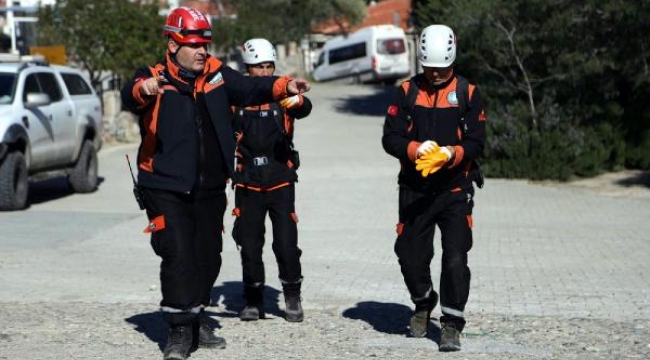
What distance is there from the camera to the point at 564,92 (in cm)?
1930

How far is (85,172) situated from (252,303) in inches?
386

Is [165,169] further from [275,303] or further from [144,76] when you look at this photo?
[275,303]

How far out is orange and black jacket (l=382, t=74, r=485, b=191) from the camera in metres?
7.13

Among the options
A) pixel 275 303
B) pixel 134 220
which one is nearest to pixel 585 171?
pixel 134 220

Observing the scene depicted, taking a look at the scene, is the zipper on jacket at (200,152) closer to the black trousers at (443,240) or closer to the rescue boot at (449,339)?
the black trousers at (443,240)

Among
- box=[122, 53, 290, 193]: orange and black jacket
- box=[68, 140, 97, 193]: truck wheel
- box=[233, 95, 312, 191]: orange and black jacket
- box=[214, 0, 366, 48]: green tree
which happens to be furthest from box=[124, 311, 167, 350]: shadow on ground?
box=[214, 0, 366, 48]: green tree

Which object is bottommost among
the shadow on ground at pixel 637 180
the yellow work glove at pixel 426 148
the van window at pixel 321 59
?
the van window at pixel 321 59

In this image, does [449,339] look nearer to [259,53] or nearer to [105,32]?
[259,53]

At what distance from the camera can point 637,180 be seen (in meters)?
18.7

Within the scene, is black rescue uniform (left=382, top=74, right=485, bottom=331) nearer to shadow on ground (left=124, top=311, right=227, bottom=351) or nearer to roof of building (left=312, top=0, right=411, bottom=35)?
shadow on ground (left=124, top=311, right=227, bottom=351)

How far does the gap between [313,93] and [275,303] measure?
3445 centimetres

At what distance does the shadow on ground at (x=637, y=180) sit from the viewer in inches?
723

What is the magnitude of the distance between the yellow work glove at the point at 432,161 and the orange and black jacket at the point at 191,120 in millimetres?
840

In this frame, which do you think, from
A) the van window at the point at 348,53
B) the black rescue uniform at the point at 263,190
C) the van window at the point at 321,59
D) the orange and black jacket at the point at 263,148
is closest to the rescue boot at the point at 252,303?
the black rescue uniform at the point at 263,190
